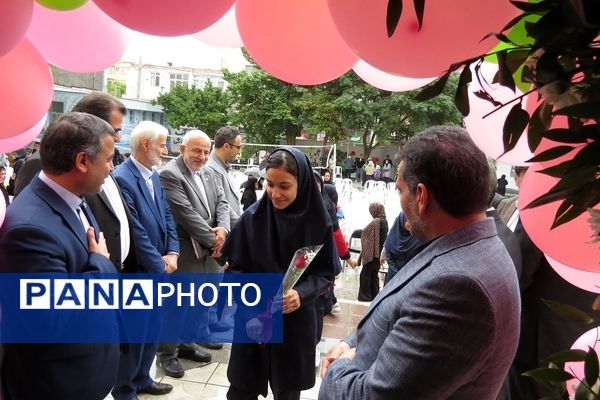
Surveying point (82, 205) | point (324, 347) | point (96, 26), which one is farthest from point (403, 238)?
point (96, 26)

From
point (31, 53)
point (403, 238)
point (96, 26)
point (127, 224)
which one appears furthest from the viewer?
point (403, 238)

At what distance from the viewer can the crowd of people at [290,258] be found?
A: 42.9 inches

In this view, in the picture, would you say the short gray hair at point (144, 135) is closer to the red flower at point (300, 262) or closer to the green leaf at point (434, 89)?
the red flower at point (300, 262)

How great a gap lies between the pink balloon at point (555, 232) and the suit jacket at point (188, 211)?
273 centimetres

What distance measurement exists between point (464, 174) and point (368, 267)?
14.3 ft

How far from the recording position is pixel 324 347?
4.16m

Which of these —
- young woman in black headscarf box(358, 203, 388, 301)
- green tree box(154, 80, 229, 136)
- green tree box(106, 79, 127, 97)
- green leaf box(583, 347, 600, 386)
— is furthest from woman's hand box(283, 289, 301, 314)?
green tree box(106, 79, 127, 97)

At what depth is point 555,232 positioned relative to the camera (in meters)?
1.30

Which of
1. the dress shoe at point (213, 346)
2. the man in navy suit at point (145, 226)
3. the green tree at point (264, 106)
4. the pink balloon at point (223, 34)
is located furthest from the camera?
the green tree at point (264, 106)

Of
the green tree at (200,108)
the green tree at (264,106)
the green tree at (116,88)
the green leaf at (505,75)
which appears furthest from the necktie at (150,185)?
the green tree at (116,88)

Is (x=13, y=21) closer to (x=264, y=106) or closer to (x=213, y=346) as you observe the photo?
(x=213, y=346)

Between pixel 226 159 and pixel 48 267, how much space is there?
282 centimetres

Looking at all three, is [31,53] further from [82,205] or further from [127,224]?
[127,224]

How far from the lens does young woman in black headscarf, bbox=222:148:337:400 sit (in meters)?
2.28
